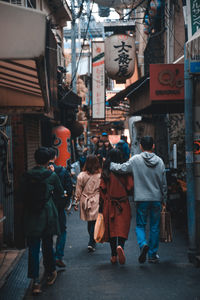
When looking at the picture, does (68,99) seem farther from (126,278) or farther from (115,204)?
(126,278)

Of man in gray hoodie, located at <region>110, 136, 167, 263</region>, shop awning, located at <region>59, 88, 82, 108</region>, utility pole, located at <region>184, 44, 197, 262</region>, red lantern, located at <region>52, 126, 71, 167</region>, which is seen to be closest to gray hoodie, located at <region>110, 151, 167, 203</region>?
man in gray hoodie, located at <region>110, 136, 167, 263</region>

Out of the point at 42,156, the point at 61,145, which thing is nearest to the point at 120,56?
the point at 61,145

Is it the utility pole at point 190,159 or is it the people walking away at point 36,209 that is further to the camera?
the utility pole at point 190,159

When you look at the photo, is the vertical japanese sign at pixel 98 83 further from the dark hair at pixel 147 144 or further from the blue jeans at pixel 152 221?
the blue jeans at pixel 152 221

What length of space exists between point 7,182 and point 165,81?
467 centimetres

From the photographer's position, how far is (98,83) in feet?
69.8

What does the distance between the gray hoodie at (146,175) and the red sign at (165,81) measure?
3.33 meters

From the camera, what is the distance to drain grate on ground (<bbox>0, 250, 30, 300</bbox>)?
5352mm

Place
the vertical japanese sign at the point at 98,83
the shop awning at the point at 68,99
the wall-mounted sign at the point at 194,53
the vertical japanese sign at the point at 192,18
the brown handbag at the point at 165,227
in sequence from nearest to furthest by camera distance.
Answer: the wall-mounted sign at the point at 194,53 → the brown handbag at the point at 165,227 → the vertical japanese sign at the point at 192,18 → the shop awning at the point at 68,99 → the vertical japanese sign at the point at 98,83

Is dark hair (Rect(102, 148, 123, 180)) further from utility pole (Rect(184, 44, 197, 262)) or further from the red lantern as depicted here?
the red lantern

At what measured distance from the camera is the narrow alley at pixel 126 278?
5250mm

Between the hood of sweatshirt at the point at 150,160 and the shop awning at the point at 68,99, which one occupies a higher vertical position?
the shop awning at the point at 68,99

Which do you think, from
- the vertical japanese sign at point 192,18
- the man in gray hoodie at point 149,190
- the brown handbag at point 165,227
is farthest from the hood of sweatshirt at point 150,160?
the vertical japanese sign at point 192,18

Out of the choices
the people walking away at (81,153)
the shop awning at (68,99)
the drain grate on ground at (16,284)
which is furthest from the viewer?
the people walking away at (81,153)
